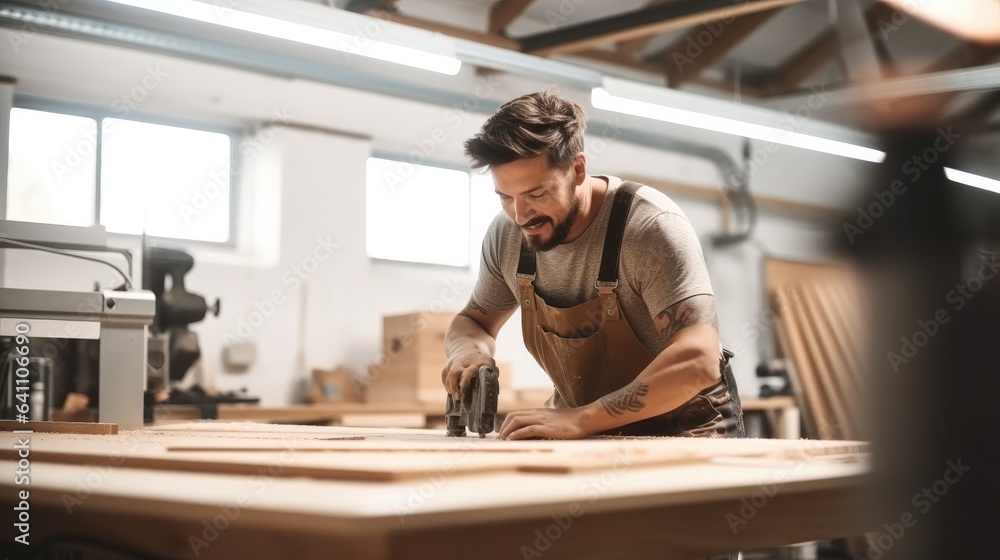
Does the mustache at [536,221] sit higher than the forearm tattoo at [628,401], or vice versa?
the mustache at [536,221]

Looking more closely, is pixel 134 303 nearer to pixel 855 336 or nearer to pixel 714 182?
pixel 855 336

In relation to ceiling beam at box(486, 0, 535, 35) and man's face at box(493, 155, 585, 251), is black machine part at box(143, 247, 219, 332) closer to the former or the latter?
man's face at box(493, 155, 585, 251)

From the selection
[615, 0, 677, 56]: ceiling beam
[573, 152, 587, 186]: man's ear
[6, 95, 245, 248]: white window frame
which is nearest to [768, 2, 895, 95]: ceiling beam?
[615, 0, 677, 56]: ceiling beam

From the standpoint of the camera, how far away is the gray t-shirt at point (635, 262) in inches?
83.6

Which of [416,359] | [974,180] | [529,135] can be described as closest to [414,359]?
[416,359]

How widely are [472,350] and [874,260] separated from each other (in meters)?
1.87

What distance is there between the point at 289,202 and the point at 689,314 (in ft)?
14.9

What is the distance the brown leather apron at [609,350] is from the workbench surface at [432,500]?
0.73 m

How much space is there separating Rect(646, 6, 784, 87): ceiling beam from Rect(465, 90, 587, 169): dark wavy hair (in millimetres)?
5432

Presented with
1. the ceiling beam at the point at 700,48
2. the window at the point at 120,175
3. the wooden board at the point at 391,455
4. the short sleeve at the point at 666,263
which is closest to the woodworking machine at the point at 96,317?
the wooden board at the point at 391,455

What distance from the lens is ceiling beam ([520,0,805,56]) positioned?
5617 mm

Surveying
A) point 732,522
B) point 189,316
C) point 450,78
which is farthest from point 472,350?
point 450,78

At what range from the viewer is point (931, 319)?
0.55 meters

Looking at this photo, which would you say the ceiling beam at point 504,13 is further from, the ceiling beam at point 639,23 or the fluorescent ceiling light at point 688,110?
the fluorescent ceiling light at point 688,110
